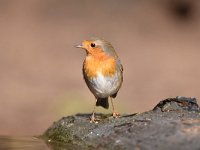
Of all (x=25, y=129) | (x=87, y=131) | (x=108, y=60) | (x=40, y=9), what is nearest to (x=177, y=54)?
(x=40, y=9)

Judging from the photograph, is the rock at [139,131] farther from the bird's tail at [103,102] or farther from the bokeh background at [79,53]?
the bokeh background at [79,53]

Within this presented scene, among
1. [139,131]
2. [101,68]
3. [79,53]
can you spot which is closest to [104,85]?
[101,68]

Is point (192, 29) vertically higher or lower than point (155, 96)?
higher

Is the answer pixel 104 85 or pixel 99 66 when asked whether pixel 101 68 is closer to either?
pixel 99 66

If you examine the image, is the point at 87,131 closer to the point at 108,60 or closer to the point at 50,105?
the point at 108,60

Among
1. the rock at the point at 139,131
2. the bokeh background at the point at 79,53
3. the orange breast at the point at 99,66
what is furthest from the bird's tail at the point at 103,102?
the bokeh background at the point at 79,53

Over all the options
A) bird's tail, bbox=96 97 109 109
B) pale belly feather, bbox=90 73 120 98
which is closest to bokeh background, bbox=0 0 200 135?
bird's tail, bbox=96 97 109 109
